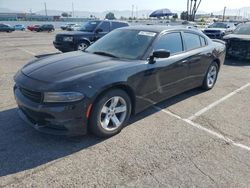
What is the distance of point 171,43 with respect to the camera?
16.2ft

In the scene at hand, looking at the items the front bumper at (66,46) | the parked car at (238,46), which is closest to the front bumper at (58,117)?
the front bumper at (66,46)

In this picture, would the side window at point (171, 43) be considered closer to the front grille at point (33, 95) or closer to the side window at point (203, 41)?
the side window at point (203, 41)

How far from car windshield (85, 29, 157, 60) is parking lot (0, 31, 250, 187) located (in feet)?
3.86

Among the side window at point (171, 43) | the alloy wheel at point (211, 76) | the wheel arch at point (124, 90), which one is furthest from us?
the alloy wheel at point (211, 76)

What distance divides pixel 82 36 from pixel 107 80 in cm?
796

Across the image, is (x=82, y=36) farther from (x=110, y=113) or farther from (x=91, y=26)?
(x=110, y=113)

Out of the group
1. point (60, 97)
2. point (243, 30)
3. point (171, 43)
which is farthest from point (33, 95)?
point (243, 30)

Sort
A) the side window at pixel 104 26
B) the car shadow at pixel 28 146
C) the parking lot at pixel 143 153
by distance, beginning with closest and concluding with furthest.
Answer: the parking lot at pixel 143 153
the car shadow at pixel 28 146
the side window at pixel 104 26

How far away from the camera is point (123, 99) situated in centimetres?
393

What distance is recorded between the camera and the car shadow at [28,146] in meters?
3.19

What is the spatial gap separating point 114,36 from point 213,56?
2668 mm

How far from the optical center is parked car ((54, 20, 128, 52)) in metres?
10.9

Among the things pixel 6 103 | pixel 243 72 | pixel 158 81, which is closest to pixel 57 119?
pixel 158 81

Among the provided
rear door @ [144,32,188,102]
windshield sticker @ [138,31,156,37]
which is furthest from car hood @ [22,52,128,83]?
windshield sticker @ [138,31,156,37]
